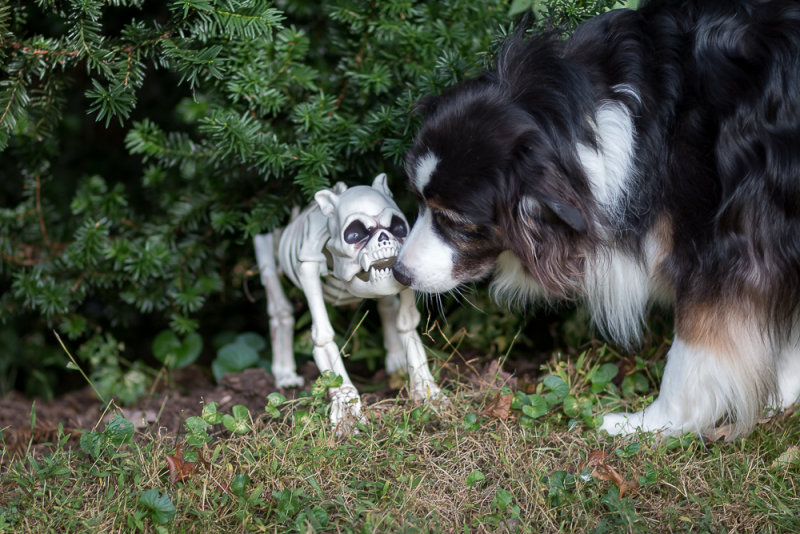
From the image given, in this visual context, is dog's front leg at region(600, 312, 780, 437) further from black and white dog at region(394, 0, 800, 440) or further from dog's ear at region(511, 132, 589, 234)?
dog's ear at region(511, 132, 589, 234)

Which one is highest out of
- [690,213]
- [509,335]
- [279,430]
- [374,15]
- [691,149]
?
[374,15]

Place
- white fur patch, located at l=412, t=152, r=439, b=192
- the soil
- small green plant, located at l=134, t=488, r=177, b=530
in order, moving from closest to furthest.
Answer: small green plant, located at l=134, t=488, r=177, b=530, white fur patch, located at l=412, t=152, r=439, b=192, the soil

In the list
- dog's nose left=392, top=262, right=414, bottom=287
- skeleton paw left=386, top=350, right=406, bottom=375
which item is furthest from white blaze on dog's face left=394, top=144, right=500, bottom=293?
skeleton paw left=386, top=350, right=406, bottom=375

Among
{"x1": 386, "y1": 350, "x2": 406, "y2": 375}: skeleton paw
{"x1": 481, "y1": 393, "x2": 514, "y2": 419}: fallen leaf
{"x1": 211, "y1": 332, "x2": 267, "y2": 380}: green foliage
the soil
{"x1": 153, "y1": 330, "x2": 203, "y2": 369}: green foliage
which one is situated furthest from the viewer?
{"x1": 153, "y1": 330, "x2": 203, "y2": 369}: green foliage

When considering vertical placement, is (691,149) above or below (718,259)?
above

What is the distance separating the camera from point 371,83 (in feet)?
10.0

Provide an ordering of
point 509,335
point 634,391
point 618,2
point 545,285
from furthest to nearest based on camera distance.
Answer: point 509,335
point 634,391
point 618,2
point 545,285

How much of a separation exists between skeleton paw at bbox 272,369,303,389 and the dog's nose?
0.87 m

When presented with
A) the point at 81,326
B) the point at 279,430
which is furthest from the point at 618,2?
the point at 81,326

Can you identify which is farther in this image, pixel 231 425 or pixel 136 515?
pixel 231 425

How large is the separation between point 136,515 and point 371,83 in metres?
1.76

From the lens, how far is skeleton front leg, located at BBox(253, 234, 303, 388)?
123 inches

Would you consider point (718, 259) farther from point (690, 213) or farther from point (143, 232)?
point (143, 232)

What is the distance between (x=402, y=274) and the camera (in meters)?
2.40
